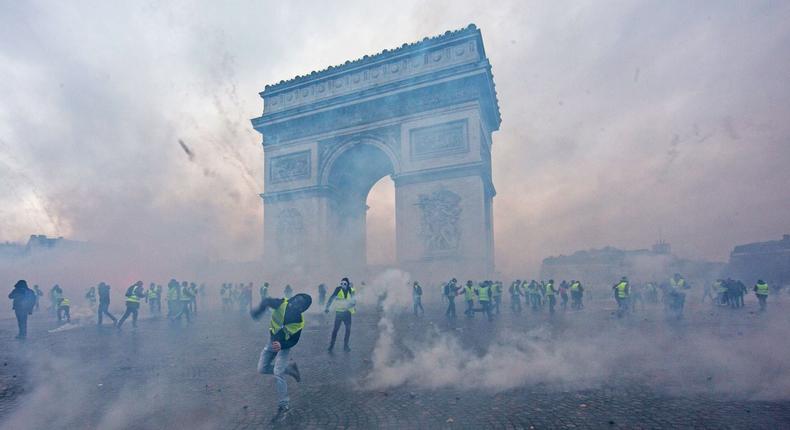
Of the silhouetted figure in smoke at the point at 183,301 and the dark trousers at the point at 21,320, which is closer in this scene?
the dark trousers at the point at 21,320

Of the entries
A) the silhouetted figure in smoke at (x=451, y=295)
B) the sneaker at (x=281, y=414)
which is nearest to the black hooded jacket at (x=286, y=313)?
the sneaker at (x=281, y=414)

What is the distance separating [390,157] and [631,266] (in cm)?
3468

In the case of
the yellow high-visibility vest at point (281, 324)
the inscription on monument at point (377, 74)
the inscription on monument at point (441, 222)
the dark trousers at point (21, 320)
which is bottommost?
the dark trousers at point (21, 320)

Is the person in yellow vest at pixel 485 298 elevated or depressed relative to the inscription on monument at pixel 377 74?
depressed

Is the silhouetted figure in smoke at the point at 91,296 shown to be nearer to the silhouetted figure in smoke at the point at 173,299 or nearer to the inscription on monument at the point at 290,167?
the silhouetted figure in smoke at the point at 173,299

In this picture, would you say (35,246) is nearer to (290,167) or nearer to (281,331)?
(290,167)

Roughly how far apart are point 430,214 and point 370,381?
63.3 ft

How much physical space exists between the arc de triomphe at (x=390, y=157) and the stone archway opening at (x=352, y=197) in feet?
0.31

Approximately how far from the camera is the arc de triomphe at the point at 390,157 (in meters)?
25.1

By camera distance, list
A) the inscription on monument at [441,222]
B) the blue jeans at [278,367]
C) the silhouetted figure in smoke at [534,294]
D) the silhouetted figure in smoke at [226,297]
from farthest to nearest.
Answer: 1. the silhouetted figure in smoke at [226,297]
2. the inscription on monument at [441,222]
3. the silhouetted figure in smoke at [534,294]
4. the blue jeans at [278,367]

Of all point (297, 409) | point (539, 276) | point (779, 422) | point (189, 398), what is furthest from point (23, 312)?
point (539, 276)

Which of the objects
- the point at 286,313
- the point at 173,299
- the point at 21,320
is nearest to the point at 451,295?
the point at 173,299

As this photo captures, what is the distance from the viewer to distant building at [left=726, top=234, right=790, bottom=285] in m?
41.9

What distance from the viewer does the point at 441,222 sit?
25.3 meters
